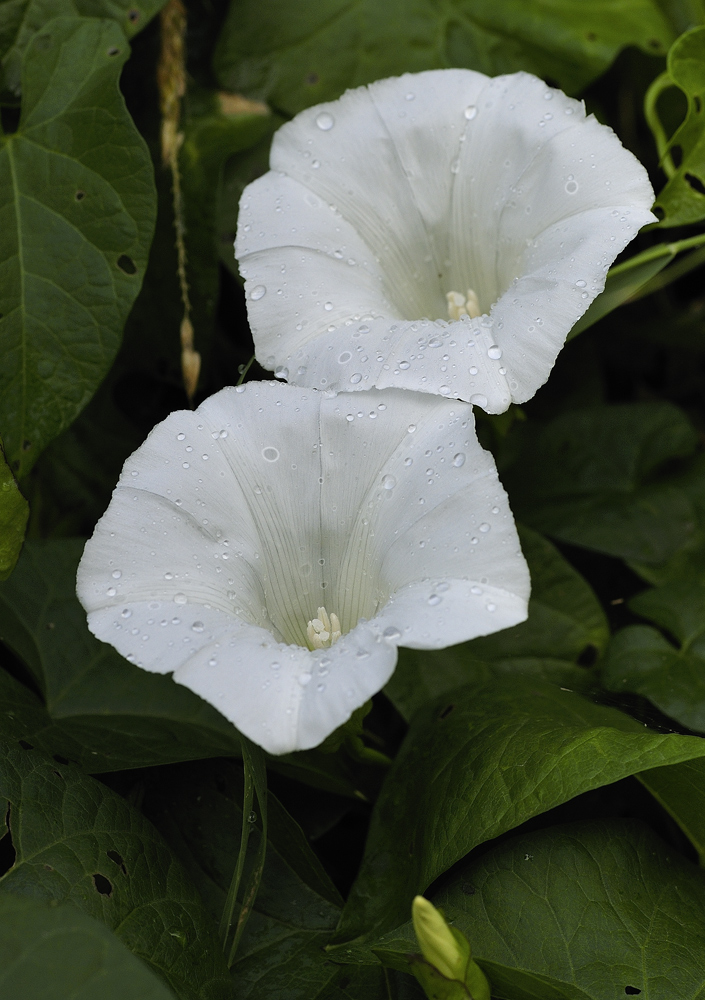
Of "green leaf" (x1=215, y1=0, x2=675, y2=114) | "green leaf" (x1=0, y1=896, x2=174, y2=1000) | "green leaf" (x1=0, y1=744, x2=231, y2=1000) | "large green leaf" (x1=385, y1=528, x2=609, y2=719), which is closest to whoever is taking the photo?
"green leaf" (x1=0, y1=896, x2=174, y2=1000)

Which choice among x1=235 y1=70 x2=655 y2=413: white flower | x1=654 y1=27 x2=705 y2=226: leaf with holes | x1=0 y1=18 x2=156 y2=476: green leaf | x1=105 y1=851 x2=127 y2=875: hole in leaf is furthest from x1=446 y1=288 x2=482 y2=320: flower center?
x1=105 y1=851 x2=127 y2=875: hole in leaf

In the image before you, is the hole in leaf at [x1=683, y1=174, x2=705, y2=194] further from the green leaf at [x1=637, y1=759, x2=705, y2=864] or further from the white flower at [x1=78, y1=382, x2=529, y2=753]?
the green leaf at [x1=637, y1=759, x2=705, y2=864]

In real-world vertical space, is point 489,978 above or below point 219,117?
below

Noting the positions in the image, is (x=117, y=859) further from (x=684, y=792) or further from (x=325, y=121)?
(x=325, y=121)

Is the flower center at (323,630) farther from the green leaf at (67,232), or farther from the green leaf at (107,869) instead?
the green leaf at (67,232)

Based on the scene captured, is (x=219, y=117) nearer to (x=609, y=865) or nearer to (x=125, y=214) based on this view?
(x=125, y=214)

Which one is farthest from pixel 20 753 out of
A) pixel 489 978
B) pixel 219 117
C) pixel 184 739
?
pixel 219 117

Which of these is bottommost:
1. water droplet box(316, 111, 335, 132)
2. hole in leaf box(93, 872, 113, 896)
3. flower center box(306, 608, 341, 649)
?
hole in leaf box(93, 872, 113, 896)
